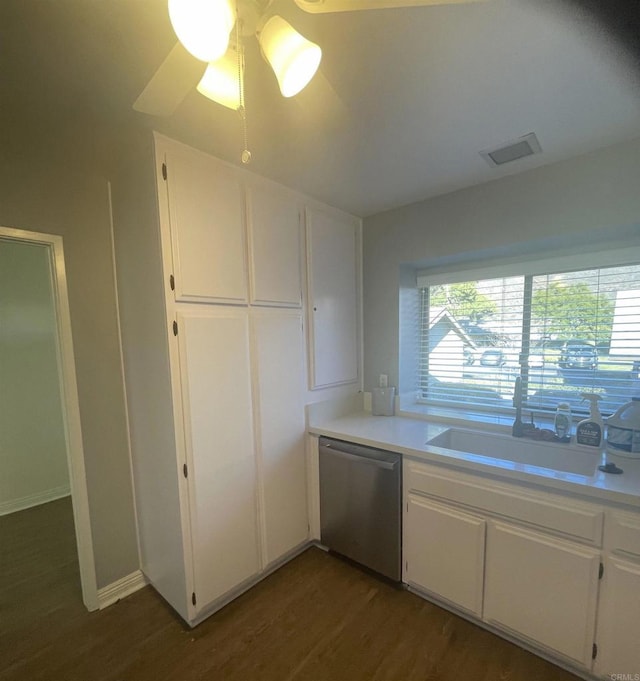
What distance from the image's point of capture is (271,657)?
4.83 ft

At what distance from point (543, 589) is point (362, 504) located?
0.90m

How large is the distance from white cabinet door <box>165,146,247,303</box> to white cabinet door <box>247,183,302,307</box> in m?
0.08

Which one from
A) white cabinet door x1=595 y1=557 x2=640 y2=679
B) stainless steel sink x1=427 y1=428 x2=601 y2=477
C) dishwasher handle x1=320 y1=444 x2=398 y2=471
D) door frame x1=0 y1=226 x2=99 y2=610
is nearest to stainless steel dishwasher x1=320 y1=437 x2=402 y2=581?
dishwasher handle x1=320 y1=444 x2=398 y2=471

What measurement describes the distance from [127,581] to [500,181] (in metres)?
3.22

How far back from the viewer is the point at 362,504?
1939 millimetres

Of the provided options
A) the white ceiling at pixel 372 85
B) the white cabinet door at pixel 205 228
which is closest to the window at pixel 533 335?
the white ceiling at pixel 372 85

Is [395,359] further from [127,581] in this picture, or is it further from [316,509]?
[127,581]

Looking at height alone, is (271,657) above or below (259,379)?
below

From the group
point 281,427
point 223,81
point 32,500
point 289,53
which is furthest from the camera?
point 32,500

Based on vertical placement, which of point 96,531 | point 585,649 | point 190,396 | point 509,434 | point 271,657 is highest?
point 190,396

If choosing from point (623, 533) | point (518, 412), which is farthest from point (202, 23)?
point (518, 412)

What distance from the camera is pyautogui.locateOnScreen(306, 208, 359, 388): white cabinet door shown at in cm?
218

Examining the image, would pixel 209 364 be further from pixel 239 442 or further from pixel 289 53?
pixel 289 53

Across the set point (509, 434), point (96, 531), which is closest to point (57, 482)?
point (96, 531)
